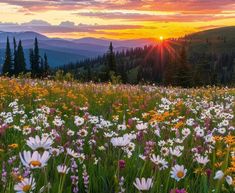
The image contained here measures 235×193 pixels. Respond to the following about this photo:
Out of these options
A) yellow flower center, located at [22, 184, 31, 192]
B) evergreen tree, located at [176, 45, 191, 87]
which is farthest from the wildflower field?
evergreen tree, located at [176, 45, 191, 87]

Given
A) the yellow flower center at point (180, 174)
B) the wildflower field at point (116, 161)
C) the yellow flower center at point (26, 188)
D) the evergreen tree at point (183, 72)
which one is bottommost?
the evergreen tree at point (183, 72)

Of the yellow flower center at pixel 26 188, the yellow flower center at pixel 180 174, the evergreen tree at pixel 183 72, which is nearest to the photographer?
the yellow flower center at pixel 26 188

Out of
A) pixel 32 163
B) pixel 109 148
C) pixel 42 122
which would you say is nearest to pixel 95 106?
pixel 42 122

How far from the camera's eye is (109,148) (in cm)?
400

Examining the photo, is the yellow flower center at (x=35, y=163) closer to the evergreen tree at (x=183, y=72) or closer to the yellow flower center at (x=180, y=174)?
the yellow flower center at (x=180, y=174)

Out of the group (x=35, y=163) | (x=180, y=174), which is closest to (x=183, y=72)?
(x=180, y=174)

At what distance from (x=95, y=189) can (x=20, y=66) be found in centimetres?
11327

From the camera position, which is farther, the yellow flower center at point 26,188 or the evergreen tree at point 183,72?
the evergreen tree at point 183,72

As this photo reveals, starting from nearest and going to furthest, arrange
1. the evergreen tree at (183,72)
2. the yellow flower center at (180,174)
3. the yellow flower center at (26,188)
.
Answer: the yellow flower center at (26,188) < the yellow flower center at (180,174) < the evergreen tree at (183,72)

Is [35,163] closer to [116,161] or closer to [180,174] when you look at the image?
[180,174]

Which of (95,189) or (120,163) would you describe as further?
(95,189)

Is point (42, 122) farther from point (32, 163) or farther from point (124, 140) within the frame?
point (32, 163)

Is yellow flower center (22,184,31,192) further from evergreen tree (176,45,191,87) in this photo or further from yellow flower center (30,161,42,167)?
evergreen tree (176,45,191,87)

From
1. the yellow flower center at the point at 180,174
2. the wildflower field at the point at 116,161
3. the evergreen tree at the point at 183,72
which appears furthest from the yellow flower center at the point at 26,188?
the evergreen tree at the point at 183,72
